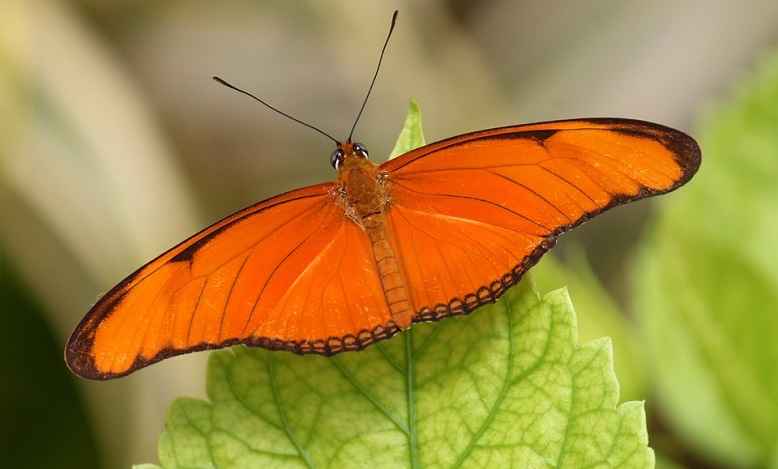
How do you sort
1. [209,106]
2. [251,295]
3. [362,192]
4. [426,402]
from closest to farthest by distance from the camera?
[426,402] → [251,295] → [362,192] → [209,106]

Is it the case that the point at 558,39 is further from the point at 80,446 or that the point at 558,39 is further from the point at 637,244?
the point at 80,446

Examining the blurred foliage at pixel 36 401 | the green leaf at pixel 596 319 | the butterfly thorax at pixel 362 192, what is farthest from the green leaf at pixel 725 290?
the blurred foliage at pixel 36 401

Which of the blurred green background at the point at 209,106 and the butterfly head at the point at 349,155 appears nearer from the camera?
the butterfly head at the point at 349,155

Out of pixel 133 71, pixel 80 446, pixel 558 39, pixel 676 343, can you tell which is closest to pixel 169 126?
pixel 133 71

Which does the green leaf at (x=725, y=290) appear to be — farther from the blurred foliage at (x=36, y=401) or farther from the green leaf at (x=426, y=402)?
the blurred foliage at (x=36, y=401)

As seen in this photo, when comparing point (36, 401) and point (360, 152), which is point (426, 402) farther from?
point (36, 401)

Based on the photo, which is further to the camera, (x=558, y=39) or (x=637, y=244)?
(x=558, y=39)

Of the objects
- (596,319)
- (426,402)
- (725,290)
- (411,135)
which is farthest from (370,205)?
(725,290)
